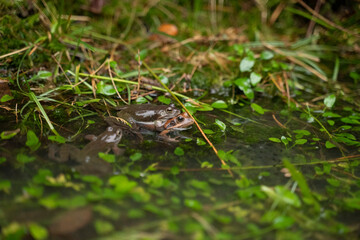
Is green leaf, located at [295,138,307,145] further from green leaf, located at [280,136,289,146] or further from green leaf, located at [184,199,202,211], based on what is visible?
green leaf, located at [184,199,202,211]

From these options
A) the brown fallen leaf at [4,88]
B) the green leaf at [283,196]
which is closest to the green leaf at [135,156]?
the green leaf at [283,196]

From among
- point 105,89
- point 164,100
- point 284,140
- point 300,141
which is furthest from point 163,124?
point 300,141

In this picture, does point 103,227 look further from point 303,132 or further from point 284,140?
point 303,132

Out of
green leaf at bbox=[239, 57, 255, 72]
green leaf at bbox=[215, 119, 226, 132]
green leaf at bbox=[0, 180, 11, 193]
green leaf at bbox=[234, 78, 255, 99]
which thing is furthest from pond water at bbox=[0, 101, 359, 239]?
green leaf at bbox=[239, 57, 255, 72]

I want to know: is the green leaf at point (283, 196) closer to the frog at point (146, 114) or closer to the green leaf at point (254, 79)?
the frog at point (146, 114)

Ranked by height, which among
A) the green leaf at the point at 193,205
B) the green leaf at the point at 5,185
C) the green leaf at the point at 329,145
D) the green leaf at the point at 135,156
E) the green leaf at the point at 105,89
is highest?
Result: the green leaf at the point at 105,89

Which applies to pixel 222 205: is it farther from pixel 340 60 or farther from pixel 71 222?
pixel 340 60

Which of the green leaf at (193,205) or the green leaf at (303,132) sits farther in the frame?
the green leaf at (303,132)

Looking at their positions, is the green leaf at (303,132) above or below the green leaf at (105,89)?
below

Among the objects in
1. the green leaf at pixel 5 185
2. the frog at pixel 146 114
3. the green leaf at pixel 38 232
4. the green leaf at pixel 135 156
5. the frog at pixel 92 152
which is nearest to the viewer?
the green leaf at pixel 38 232
